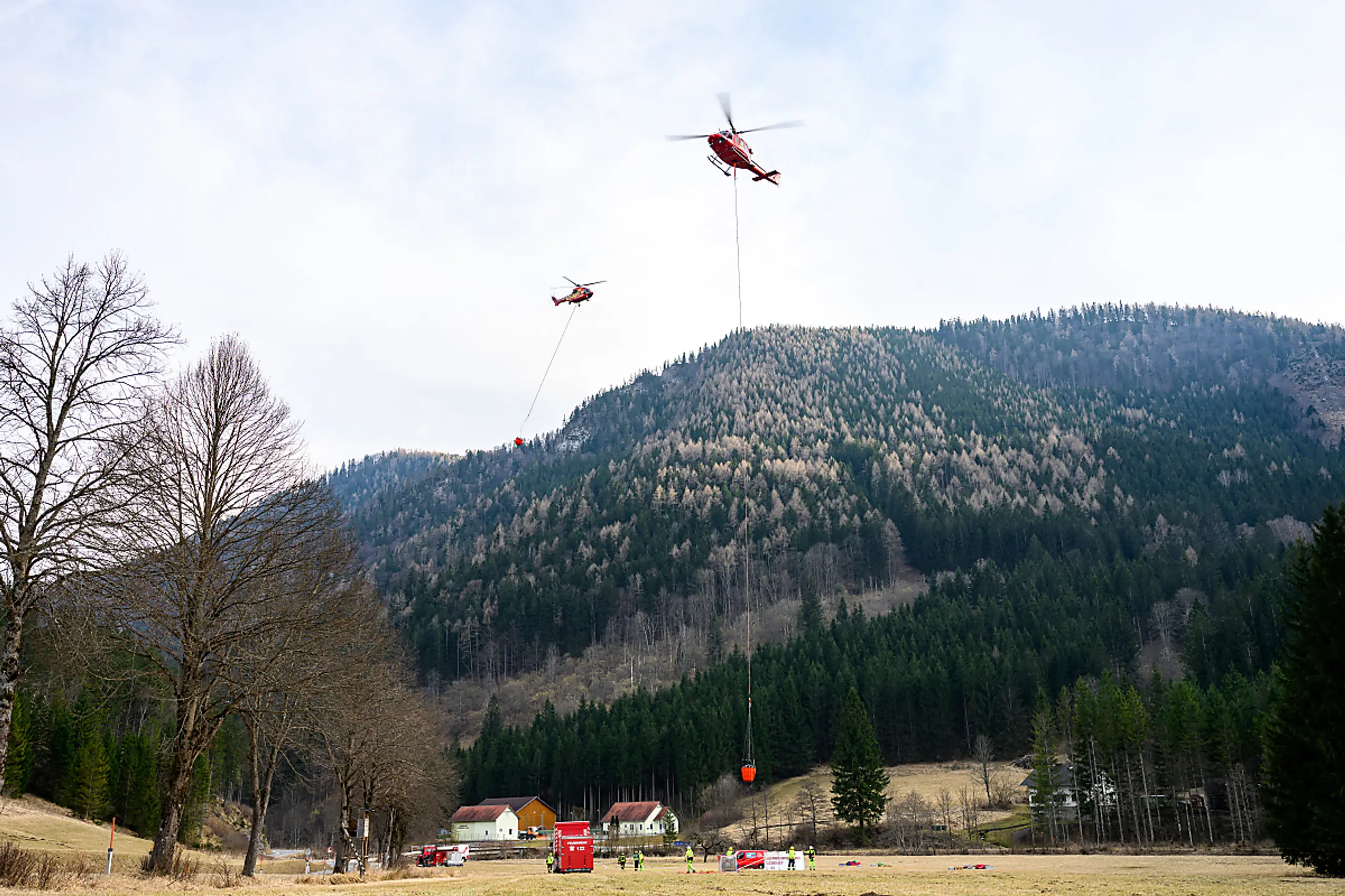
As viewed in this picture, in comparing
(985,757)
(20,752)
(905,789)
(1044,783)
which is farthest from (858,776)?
(20,752)

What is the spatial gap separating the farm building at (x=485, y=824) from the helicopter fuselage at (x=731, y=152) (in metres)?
85.1

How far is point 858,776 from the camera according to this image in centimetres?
7469

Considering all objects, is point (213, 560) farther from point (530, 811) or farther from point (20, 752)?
point (530, 811)

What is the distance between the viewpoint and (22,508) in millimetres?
16859

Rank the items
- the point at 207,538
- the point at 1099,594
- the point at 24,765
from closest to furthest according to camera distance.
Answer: the point at 207,538 → the point at 24,765 → the point at 1099,594

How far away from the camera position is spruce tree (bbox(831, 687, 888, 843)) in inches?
2904

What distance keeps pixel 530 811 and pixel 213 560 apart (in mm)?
89187

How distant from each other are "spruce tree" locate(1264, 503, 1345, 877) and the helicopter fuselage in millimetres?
21139

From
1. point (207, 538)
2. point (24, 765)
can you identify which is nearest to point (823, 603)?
point (24, 765)

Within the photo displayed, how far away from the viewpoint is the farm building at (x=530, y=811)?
10019 cm

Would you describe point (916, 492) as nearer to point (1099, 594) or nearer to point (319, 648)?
point (1099, 594)

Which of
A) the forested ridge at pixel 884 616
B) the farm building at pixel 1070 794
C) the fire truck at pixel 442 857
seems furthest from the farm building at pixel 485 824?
the farm building at pixel 1070 794

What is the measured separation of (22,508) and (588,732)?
9639 centimetres

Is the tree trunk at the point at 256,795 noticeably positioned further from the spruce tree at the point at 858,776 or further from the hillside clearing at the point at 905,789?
the spruce tree at the point at 858,776
